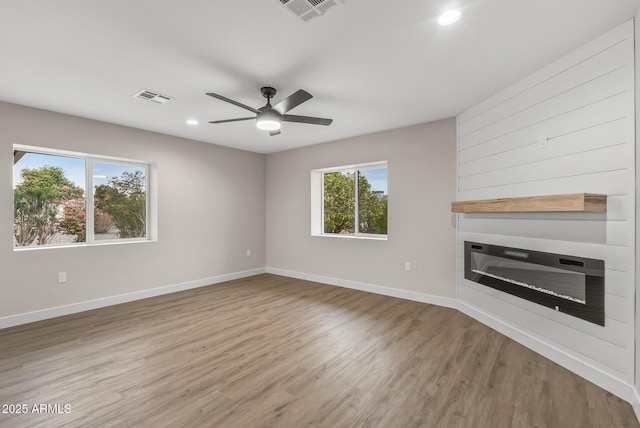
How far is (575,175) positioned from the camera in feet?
7.60

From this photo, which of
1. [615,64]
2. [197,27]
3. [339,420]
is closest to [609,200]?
[615,64]

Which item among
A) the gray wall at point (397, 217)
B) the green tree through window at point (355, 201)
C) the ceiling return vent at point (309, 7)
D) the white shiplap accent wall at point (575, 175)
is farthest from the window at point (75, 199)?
the white shiplap accent wall at point (575, 175)

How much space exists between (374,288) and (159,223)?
3.48 m

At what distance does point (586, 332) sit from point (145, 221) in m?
5.37

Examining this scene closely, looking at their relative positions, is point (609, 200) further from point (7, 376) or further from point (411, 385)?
point (7, 376)

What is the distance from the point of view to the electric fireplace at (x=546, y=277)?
7.10 feet

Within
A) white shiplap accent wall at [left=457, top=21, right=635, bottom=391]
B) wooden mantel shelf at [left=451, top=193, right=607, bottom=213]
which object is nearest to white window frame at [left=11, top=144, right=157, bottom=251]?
wooden mantel shelf at [left=451, top=193, right=607, bottom=213]

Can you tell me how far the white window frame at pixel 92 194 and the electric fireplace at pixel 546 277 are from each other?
4565 millimetres

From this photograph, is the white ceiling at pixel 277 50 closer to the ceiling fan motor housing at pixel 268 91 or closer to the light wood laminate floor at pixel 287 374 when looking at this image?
the ceiling fan motor housing at pixel 268 91

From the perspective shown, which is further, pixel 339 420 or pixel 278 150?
pixel 278 150

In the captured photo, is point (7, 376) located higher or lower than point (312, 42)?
lower

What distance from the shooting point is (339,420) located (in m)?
1.78

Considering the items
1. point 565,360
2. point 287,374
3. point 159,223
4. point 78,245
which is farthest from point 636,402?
point 78,245

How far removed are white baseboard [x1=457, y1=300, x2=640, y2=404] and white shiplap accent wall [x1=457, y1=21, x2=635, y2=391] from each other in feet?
0.04
